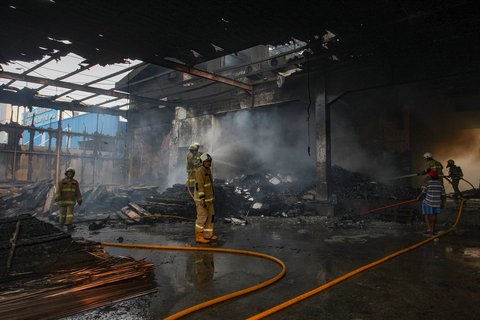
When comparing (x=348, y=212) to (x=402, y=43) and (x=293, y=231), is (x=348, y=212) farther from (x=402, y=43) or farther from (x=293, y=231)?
(x=402, y=43)

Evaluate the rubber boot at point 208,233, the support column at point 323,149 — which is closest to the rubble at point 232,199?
the support column at point 323,149

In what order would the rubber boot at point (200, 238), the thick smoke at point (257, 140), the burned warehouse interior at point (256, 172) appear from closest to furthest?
the burned warehouse interior at point (256, 172)
the rubber boot at point (200, 238)
the thick smoke at point (257, 140)

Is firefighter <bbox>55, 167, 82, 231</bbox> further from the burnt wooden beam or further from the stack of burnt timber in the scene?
the burnt wooden beam

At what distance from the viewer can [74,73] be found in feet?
39.2

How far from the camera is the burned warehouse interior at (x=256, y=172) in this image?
379 cm

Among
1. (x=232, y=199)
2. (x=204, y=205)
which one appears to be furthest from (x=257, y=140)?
(x=204, y=205)

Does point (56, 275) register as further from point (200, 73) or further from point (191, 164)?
point (200, 73)

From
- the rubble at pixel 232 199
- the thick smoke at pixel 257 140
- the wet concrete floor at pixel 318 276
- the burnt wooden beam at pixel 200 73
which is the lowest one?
the wet concrete floor at pixel 318 276

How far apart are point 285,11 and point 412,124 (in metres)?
9.03

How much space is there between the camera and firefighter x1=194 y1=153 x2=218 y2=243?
6.93 meters

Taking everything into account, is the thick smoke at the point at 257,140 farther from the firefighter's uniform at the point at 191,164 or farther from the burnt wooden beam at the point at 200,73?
the firefighter's uniform at the point at 191,164

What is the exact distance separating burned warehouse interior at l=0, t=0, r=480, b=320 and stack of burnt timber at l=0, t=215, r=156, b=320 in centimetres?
3

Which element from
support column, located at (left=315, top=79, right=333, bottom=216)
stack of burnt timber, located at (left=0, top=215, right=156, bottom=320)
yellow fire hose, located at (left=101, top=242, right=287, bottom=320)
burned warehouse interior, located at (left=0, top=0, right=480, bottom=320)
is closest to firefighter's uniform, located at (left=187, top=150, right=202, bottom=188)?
burned warehouse interior, located at (left=0, top=0, right=480, bottom=320)

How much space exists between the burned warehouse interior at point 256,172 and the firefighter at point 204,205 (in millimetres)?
56
